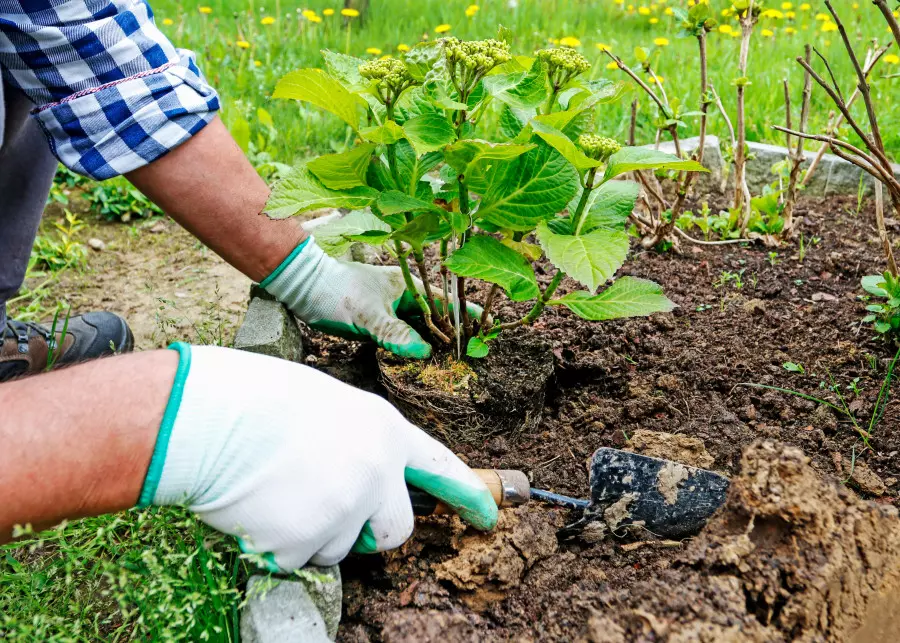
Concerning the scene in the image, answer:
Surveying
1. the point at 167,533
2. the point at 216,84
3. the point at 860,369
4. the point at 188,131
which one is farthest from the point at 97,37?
the point at 216,84

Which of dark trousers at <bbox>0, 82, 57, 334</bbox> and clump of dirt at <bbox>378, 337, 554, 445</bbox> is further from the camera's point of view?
dark trousers at <bbox>0, 82, 57, 334</bbox>

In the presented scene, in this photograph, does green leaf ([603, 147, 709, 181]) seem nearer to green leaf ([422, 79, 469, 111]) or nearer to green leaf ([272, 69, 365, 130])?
green leaf ([422, 79, 469, 111])

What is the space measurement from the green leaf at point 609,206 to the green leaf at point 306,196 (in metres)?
0.46

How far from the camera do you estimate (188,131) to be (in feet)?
5.77

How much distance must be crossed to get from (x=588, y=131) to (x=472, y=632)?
3.26ft

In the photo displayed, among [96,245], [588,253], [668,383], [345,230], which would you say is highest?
[588,253]

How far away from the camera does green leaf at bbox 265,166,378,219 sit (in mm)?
1442

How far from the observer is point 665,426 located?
1.72m

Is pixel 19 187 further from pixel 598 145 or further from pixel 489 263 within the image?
pixel 598 145

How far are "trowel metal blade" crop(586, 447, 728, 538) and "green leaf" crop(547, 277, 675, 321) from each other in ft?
0.95

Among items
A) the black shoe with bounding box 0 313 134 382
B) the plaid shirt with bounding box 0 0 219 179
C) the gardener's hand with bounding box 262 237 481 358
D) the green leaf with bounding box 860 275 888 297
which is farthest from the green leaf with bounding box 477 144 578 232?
the black shoe with bounding box 0 313 134 382

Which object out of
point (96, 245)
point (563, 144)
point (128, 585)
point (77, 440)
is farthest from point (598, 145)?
point (96, 245)

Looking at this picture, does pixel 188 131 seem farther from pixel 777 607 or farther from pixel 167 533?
pixel 777 607

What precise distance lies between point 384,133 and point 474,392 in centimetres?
62
